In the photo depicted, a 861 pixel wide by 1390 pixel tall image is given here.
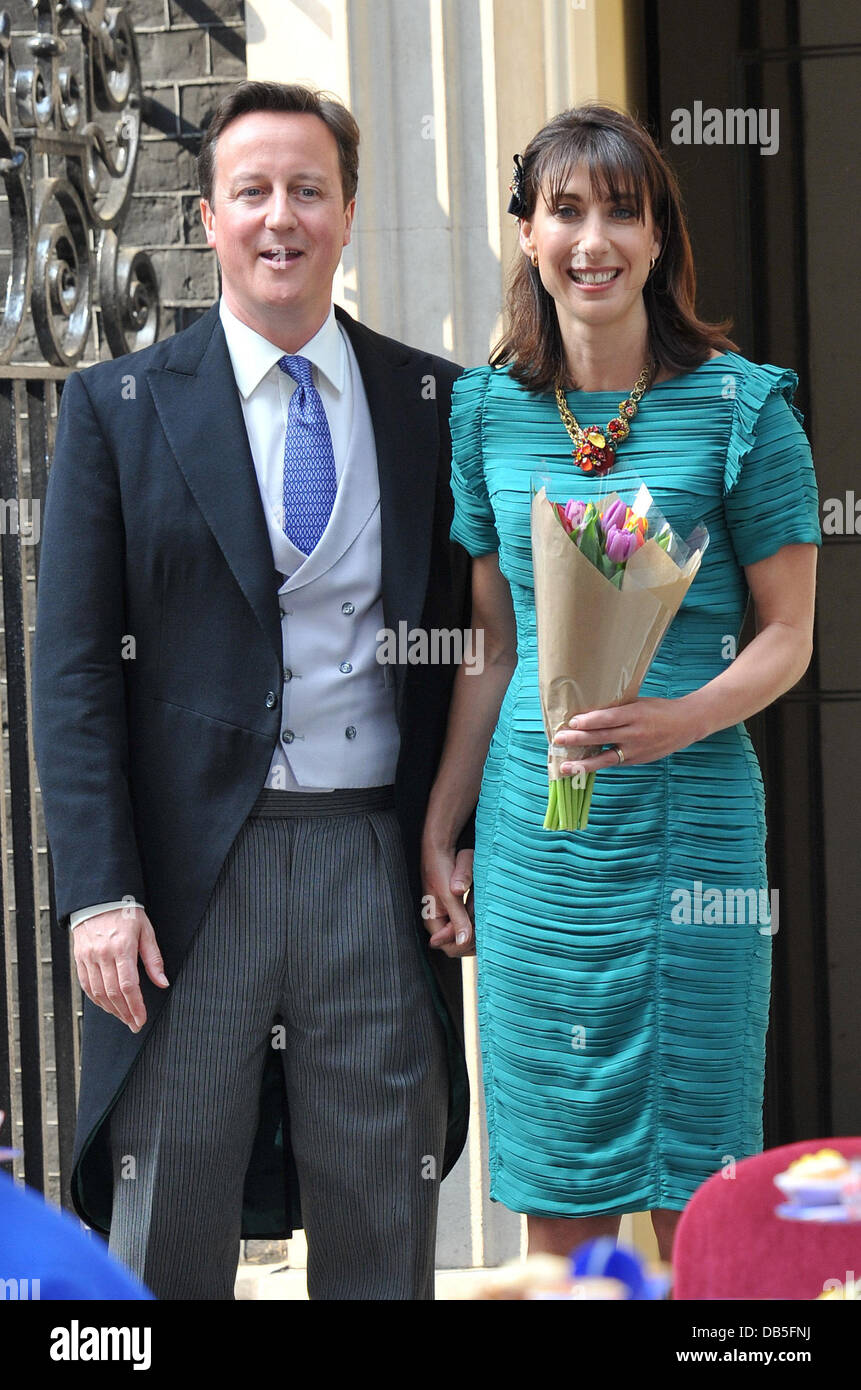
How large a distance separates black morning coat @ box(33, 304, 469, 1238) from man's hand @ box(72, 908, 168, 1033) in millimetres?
39

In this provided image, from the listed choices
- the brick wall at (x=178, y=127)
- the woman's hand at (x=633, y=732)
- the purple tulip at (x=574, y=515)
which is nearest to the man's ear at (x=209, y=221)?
the purple tulip at (x=574, y=515)

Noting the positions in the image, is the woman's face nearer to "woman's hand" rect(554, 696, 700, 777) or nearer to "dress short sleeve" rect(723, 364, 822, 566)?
"dress short sleeve" rect(723, 364, 822, 566)

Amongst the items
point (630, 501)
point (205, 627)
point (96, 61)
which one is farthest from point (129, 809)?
point (96, 61)

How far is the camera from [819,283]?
3.49 meters

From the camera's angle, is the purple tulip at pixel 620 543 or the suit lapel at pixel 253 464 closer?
the purple tulip at pixel 620 543

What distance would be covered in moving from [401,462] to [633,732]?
0.60 meters

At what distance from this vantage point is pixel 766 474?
6.85ft

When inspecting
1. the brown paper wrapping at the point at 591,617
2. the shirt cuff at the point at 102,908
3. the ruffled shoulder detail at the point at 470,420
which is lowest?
the shirt cuff at the point at 102,908

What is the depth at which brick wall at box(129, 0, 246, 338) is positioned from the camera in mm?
3414

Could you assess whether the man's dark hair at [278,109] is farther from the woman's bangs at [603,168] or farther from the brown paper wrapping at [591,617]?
the brown paper wrapping at [591,617]

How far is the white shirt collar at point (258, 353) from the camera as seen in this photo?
7.48 ft

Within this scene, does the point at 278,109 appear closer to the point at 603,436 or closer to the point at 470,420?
the point at 470,420

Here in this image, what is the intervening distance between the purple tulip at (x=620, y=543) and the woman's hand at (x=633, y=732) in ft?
0.82
